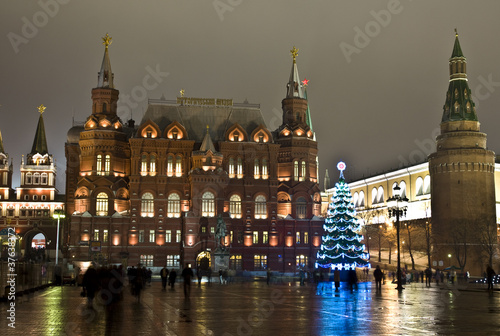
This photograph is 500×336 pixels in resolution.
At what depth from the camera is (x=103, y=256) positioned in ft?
292

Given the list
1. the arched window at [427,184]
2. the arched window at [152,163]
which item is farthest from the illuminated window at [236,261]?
the arched window at [427,184]

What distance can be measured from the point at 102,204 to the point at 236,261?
19.5 meters

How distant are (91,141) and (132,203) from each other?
10.4 metres

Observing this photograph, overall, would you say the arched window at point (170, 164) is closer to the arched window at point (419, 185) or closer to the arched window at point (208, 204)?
the arched window at point (208, 204)

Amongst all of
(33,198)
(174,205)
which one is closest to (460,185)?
(174,205)

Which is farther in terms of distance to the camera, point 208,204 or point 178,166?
point 178,166

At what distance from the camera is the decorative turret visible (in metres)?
107

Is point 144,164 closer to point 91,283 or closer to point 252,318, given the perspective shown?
point 91,283

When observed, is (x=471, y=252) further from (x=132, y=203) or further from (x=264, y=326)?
(x=264, y=326)

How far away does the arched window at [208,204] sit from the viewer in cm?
9144

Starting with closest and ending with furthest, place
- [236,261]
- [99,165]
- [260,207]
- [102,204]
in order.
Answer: [102,204], [236,261], [99,165], [260,207]

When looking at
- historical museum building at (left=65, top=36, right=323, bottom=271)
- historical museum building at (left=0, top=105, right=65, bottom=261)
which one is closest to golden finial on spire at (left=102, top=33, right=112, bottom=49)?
historical museum building at (left=65, top=36, right=323, bottom=271)

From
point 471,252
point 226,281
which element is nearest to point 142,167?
point 226,281

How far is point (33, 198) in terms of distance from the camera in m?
136
